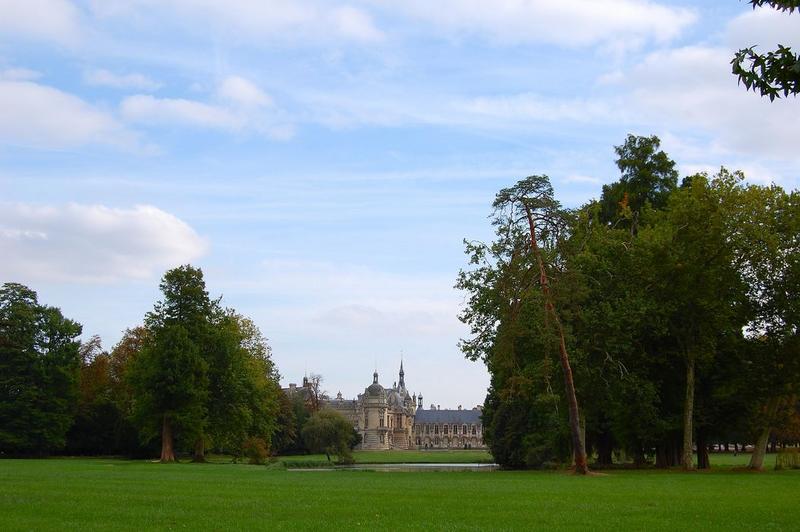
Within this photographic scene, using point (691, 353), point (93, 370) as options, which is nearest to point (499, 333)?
point (691, 353)

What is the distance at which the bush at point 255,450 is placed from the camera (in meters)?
64.9

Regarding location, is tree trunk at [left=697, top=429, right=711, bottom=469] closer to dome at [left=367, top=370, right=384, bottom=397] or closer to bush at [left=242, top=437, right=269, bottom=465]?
bush at [left=242, top=437, right=269, bottom=465]

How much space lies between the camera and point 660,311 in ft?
126

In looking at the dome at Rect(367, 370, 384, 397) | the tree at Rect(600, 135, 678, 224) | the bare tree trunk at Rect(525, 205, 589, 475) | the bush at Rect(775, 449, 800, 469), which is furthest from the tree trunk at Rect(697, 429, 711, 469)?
the dome at Rect(367, 370, 384, 397)

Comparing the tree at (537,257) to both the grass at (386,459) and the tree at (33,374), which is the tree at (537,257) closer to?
the grass at (386,459)

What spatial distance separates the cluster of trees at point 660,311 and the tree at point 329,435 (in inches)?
1291

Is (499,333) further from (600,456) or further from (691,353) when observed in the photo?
(600,456)

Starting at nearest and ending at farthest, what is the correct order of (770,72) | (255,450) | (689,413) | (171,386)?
(770,72), (689,413), (171,386), (255,450)

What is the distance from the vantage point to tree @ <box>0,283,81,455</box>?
227ft

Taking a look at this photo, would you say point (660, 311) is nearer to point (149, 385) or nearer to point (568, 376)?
point (568, 376)

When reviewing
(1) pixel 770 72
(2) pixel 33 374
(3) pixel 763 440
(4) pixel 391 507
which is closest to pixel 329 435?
(2) pixel 33 374

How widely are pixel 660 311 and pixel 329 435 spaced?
4040cm

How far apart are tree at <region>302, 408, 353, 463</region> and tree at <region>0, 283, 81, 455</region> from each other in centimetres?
1889

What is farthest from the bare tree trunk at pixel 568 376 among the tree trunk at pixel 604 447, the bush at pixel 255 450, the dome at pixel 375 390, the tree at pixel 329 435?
the dome at pixel 375 390
